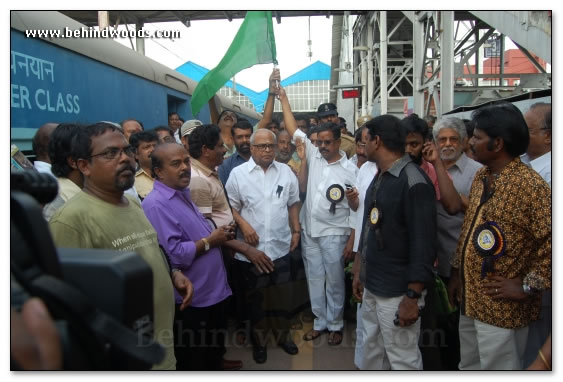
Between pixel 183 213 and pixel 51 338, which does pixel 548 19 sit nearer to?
pixel 183 213

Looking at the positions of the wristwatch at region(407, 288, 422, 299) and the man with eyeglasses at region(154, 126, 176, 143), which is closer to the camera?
the wristwatch at region(407, 288, 422, 299)

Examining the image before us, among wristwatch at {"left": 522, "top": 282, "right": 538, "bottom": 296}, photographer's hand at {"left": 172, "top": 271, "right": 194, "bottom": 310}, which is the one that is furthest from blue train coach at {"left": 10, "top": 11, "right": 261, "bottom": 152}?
wristwatch at {"left": 522, "top": 282, "right": 538, "bottom": 296}

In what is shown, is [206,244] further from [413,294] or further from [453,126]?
[453,126]

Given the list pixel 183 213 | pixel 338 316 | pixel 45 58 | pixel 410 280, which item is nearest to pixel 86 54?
pixel 45 58

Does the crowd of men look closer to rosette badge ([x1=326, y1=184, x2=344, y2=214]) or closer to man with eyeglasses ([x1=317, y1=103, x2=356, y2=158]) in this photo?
rosette badge ([x1=326, y1=184, x2=344, y2=214])

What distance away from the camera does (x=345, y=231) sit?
3.56m

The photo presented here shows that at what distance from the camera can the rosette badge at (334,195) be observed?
3508 mm

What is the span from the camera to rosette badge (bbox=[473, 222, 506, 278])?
197 centimetres

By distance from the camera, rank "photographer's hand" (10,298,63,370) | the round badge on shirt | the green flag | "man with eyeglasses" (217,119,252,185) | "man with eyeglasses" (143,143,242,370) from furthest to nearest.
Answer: the green flag, "man with eyeglasses" (217,119,252,185), "man with eyeglasses" (143,143,242,370), the round badge on shirt, "photographer's hand" (10,298,63,370)

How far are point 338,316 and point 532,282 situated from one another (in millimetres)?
1958

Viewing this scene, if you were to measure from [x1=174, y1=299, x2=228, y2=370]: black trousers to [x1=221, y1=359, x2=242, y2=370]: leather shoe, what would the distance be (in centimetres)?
39

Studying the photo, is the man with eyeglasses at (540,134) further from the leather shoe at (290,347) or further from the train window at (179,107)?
the train window at (179,107)

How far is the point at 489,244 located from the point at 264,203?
69.2 inches

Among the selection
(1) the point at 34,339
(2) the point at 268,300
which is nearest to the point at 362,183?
(2) the point at 268,300
